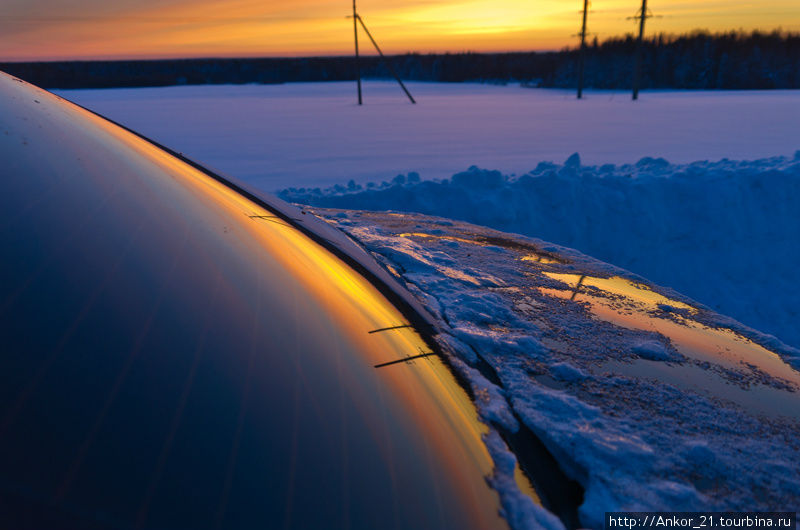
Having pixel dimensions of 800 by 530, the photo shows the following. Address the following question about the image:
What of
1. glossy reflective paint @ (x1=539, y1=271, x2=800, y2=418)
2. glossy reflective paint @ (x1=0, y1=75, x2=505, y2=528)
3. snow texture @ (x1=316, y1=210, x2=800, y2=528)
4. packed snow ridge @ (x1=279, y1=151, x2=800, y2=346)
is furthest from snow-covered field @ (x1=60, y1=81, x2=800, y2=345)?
glossy reflective paint @ (x1=0, y1=75, x2=505, y2=528)

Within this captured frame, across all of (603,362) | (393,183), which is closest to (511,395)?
(603,362)

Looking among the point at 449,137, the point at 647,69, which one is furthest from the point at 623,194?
the point at 647,69

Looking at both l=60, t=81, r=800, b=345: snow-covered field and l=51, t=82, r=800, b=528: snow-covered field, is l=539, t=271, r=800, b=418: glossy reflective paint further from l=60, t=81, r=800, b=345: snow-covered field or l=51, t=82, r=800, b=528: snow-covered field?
l=60, t=81, r=800, b=345: snow-covered field

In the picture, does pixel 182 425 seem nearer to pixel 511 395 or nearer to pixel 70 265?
pixel 70 265

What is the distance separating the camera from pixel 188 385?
2.63 ft

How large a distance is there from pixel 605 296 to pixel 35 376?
2264 mm

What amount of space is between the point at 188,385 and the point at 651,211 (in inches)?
265

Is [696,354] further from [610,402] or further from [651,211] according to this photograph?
[651,211]

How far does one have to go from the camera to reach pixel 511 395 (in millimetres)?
1407

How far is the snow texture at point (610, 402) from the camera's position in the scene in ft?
3.79

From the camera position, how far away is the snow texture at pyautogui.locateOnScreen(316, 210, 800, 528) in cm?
116

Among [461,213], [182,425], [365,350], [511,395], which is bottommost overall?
[461,213]

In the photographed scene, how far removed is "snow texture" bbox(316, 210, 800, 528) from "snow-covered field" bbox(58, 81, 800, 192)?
549cm

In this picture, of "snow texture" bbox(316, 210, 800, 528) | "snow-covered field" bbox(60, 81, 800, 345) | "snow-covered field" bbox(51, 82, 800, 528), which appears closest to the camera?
"snow texture" bbox(316, 210, 800, 528)
